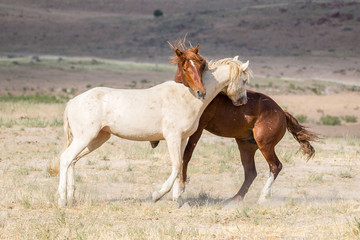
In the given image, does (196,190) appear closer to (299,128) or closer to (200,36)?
(299,128)

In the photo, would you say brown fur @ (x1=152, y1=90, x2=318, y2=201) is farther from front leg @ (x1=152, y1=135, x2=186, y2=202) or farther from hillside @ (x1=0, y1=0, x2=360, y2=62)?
hillside @ (x1=0, y1=0, x2=360, y2=62)

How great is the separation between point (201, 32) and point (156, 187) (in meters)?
58.8

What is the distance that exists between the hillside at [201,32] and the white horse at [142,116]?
1906 inches

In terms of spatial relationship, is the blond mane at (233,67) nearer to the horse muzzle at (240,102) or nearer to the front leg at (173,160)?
the horse muzzle at (240,102)

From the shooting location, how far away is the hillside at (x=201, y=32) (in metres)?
61.2

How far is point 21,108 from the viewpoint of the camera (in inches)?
773

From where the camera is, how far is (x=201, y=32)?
68.0 m

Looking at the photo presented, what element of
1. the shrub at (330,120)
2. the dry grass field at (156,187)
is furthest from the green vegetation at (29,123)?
the shrub at (330,120)

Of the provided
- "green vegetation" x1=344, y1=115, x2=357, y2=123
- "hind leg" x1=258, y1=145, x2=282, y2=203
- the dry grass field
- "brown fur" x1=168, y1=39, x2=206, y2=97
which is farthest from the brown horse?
"green vegetation" x1=344, y1=115, x2=357, y2=123

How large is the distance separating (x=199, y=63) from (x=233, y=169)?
4342mm

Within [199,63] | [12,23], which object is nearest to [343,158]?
[199,63]

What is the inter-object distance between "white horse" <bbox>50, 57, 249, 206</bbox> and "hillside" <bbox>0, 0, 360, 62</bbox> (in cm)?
4841

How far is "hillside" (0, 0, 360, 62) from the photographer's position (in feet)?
201

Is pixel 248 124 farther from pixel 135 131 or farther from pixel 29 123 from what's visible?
pixel 29 123
